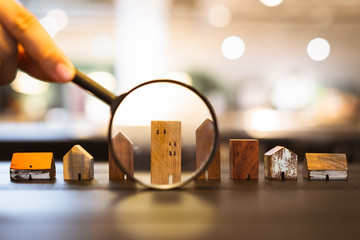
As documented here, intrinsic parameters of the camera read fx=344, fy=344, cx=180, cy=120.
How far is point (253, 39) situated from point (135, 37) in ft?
7.87

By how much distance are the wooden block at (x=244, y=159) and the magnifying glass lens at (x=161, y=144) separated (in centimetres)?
8

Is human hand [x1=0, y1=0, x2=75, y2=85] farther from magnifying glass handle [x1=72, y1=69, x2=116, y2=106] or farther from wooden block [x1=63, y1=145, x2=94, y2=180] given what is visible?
wooden block [x1=63, y1=145, x2=94, y2=180]

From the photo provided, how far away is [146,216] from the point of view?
461mm

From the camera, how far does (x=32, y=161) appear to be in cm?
71

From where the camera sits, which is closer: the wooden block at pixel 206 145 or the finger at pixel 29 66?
the wooden block at pixel 206 145

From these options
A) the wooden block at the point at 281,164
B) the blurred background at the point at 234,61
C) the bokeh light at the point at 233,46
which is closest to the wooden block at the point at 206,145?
the wooden block at the point at 281,164

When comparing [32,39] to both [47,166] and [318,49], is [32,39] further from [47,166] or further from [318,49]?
[318,49]

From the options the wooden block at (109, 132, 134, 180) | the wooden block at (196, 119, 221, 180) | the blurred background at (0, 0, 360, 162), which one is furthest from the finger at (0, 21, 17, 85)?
the blurred background at (0, 0, 360, 162)

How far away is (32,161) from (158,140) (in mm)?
266

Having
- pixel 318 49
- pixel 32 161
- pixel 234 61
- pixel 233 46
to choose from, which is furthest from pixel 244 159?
pixel 318 49

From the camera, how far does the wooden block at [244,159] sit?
72 cm

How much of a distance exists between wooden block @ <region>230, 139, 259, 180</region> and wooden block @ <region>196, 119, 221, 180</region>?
4cm

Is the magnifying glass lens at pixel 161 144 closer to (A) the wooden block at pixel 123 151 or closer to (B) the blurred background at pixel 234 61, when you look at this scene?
(A) the wooden block at pixel 123 151

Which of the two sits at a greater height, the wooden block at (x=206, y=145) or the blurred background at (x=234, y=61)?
the blurred background at (x=234, y=61)
